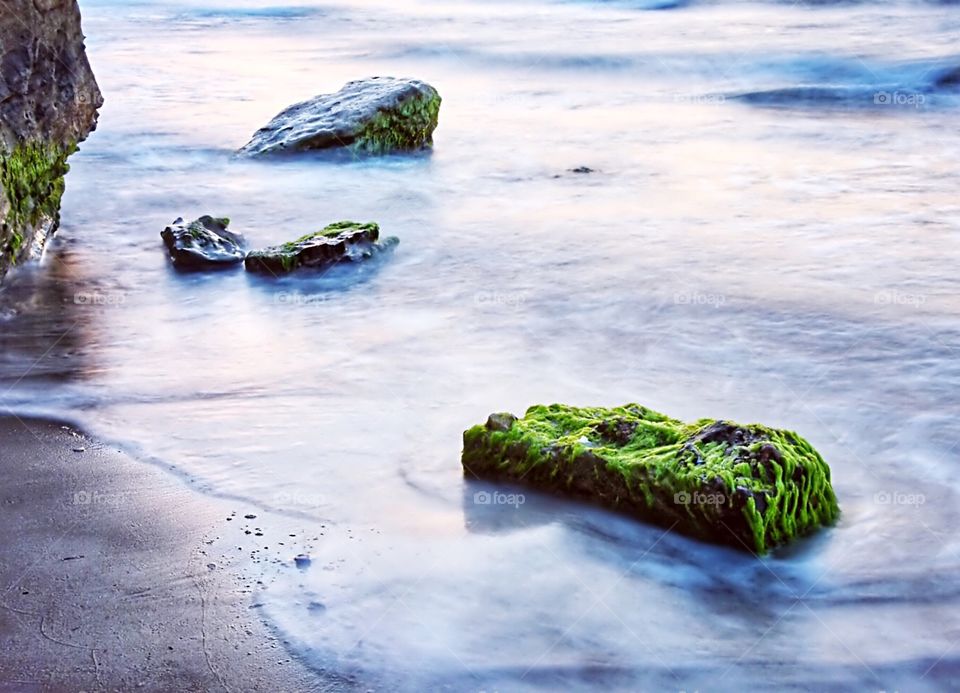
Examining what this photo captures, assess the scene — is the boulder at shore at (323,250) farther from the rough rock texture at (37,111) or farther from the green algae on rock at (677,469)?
the green algae on rock at (677,469)

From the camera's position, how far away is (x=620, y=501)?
3.90m

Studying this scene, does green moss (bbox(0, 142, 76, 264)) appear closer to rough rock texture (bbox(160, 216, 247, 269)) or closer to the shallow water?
the shallow water

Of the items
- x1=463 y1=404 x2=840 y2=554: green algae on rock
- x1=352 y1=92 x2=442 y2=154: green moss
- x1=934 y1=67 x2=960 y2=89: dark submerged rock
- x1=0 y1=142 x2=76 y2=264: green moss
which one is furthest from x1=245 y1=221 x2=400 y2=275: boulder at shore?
x1=934 y1=67 x2=960 y2=89: dark submerged rock

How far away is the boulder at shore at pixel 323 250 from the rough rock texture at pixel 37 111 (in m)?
1.27

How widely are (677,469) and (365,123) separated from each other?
22.5 feet

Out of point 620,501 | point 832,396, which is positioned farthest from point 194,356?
point 832,396

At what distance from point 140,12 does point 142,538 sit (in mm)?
20028

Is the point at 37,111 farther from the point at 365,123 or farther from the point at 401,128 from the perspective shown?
the point at 401,128

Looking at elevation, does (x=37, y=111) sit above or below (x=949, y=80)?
above

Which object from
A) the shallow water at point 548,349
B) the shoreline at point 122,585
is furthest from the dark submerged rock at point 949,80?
the shoreline at point 122,585

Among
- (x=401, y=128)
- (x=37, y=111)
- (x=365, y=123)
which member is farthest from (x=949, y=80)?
(x=37, y=111)

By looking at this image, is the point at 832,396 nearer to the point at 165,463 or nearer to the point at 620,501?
the point at 620,501

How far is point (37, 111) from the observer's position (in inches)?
258

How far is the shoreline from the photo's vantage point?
302 centimetres
